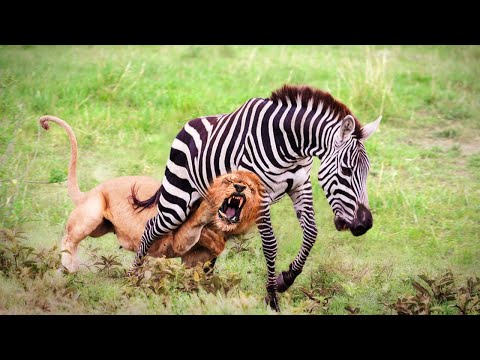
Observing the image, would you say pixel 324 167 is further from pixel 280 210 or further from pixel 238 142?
pixel 280 210

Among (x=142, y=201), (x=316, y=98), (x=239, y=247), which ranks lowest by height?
(x=239, y=247)

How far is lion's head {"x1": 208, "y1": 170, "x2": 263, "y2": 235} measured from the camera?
293 inches

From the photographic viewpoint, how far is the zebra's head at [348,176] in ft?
24.1

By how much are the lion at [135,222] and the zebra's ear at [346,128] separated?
3.67 feet

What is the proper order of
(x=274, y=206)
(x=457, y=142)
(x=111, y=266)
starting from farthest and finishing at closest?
1. (x=457, y=142)
2. (x=274, y=206)
3. (x=111, y=266)

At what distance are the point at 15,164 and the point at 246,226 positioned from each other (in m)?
4.36

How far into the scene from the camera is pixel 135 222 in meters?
8.40

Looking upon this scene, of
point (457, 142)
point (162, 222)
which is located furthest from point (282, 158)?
point (457, 142)

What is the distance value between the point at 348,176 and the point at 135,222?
2307mm

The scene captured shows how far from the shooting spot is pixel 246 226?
7.70m

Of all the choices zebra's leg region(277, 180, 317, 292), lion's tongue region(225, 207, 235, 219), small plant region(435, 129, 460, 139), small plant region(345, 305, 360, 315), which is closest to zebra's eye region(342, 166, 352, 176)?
zebra's leg region(277, 180, 317, 292)

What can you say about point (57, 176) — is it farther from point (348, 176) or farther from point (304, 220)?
point (348, 176)

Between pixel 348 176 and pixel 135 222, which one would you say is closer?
pixel 348 176

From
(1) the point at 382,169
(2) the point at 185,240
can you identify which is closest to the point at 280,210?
(1) the point at 382,169
